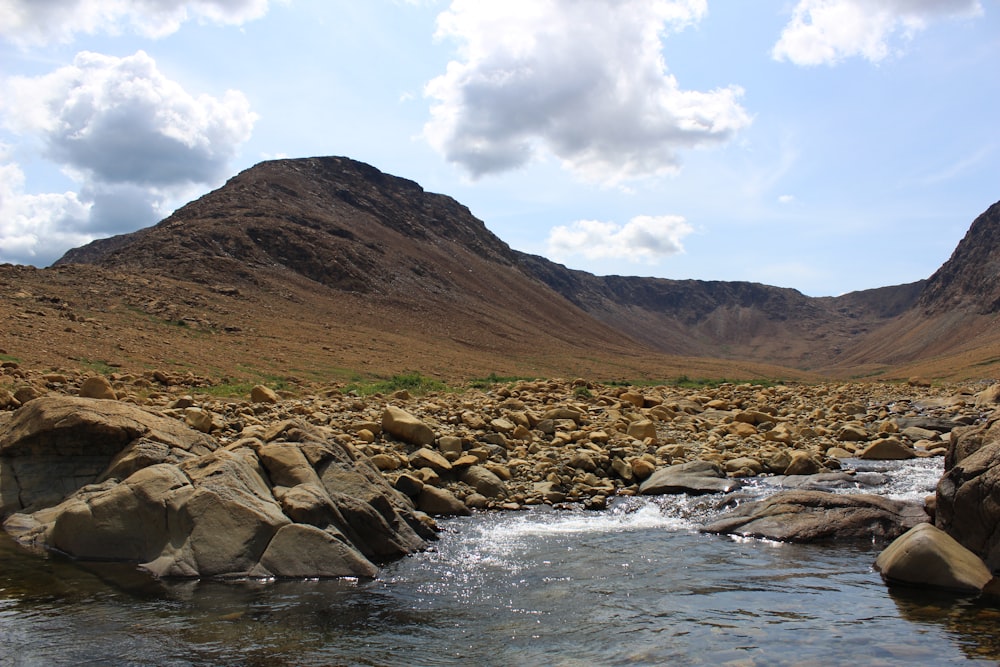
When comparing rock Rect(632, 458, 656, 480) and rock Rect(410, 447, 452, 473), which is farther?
rock Rect(632, 458, 656, 480)

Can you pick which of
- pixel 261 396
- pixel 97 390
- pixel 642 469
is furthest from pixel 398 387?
pixel 642 469

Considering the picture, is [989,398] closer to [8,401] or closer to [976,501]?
[976,501]

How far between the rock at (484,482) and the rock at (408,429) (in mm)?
1702

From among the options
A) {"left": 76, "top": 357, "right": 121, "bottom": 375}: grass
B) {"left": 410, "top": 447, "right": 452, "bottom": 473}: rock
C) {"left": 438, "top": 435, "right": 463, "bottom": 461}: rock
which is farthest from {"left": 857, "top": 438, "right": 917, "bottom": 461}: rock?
{"left": 76, "top": 357, "right": 121, "bottom": 375}: grass

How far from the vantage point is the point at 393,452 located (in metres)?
15.8

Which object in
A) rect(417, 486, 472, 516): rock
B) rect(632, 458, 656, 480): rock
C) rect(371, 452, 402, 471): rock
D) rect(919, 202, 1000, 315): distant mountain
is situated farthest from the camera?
rect(919, 202, 1000, 315): distant mountain

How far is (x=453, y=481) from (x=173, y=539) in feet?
Result: 21.5

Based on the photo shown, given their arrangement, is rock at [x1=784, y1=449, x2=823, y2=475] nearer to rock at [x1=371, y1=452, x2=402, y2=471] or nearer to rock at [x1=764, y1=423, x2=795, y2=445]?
rock at [x1=764, y1=423, x2=795, y2=445]

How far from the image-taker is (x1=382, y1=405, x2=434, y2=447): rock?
16688 mm

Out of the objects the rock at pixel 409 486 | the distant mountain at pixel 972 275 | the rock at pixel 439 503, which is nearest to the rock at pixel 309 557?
the rock at pixel 439 503

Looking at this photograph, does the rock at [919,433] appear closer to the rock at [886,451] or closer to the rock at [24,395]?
the rock at [886,451]

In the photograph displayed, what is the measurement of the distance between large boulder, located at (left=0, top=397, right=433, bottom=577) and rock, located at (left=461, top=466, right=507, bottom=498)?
257 cm

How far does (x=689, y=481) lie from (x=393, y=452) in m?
6.66

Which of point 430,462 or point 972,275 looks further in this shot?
point 972,275
